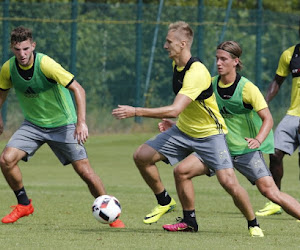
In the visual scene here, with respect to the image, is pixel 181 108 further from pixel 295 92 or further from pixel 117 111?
pixel 295 92

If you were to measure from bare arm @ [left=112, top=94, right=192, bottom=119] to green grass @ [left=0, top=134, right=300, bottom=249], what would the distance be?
1.19 m

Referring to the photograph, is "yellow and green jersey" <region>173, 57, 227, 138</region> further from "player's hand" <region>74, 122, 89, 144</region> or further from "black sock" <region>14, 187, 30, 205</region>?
"black sock" <region>14, 187, 30, 205</region>

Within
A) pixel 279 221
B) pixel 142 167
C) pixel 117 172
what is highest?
pixel 142 167

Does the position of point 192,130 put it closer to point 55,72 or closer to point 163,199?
point 163,199

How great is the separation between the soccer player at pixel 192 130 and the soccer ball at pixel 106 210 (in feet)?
1.84

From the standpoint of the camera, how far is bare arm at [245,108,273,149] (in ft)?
31.3

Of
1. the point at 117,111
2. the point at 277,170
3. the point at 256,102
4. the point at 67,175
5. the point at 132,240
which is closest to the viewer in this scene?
the point at 117,111

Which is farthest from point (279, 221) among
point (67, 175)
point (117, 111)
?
point (67, 175)

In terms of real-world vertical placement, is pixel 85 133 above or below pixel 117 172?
above

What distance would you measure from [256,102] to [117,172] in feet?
29.3

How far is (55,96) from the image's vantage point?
10742 mm

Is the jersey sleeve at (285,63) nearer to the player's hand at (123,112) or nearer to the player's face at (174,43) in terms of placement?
the player's face at (174,43)

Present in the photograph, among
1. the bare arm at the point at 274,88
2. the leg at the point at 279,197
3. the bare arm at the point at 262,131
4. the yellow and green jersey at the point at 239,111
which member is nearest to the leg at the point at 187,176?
the yellow and green jersey at the point at 239,111

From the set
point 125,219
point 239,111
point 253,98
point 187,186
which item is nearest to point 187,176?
point 187,186
